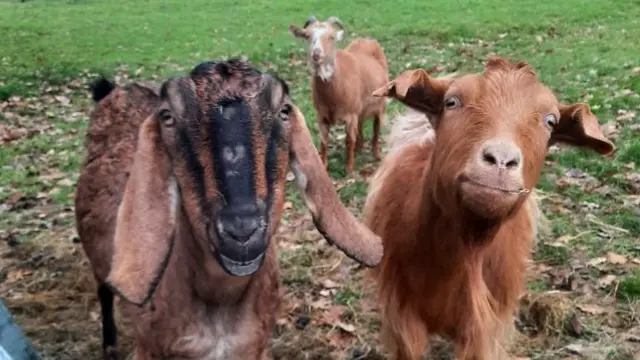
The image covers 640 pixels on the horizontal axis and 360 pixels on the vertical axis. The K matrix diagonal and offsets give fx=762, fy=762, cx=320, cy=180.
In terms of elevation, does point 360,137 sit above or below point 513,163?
below

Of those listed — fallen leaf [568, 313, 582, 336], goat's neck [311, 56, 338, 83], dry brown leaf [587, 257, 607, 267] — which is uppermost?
goat's neck [311, 56, 338, 83]

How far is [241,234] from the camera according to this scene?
240 centimetres

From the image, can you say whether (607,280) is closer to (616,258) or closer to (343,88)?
(616,258)

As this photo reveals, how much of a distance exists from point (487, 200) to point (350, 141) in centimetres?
528

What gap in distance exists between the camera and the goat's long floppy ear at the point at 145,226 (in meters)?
2.47

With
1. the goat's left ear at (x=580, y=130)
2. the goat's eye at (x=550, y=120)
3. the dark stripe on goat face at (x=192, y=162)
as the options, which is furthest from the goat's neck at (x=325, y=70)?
the dark stripe on goat face at (x=192, y=162)

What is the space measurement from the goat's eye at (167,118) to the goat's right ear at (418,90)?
1145mm

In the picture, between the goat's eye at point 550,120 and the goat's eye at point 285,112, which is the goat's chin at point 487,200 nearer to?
the goat's eye at point 550,120

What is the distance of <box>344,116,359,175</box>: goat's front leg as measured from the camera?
25.8 feet

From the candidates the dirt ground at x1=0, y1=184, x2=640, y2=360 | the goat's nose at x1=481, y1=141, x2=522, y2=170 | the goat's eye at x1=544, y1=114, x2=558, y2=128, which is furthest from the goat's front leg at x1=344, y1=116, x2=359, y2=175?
the goat's nose at x1=481, y1=141, x2=522, y2=170

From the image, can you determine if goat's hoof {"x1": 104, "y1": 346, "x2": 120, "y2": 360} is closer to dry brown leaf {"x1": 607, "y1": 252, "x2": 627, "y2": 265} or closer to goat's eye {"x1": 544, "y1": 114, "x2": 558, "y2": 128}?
goat's eye {"x1": 544, "y1": 114, "x2": 558, "y2": 128}

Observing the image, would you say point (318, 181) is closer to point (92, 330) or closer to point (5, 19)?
point (92, 330)

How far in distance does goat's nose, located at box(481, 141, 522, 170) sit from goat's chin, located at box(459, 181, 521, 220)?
9 centimetres

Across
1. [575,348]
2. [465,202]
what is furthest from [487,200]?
[575,348]
